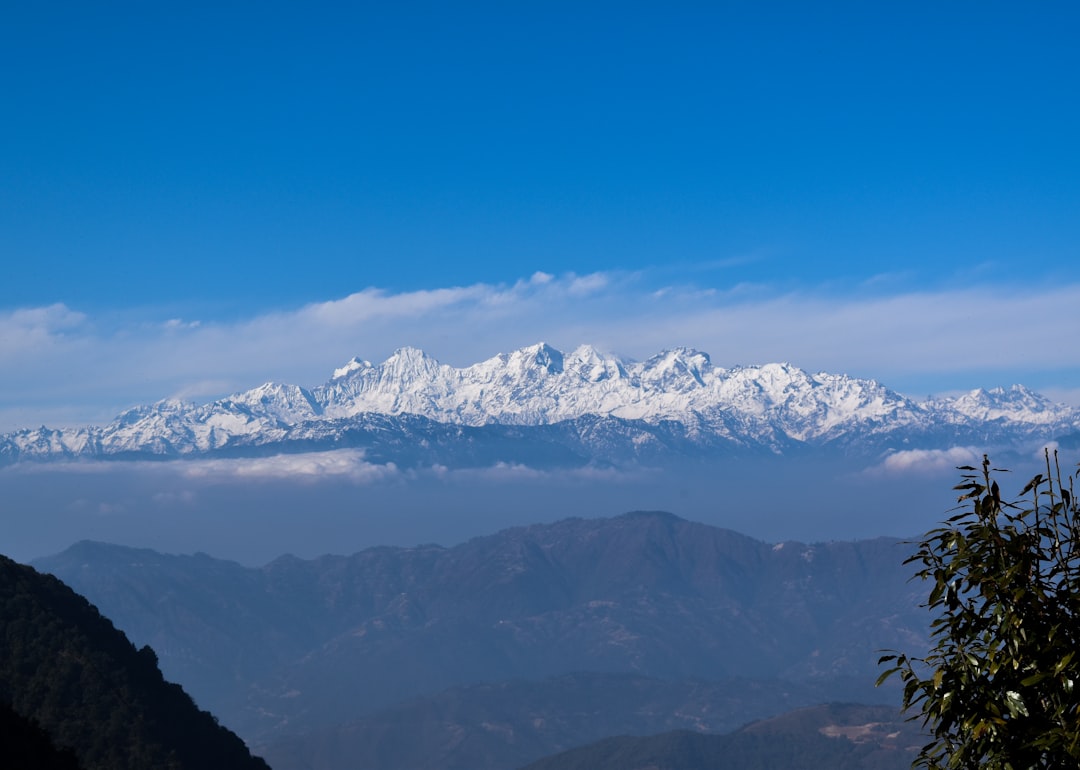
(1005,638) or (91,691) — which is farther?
(91,691)

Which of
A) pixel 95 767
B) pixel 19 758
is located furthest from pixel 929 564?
pixel 95 767

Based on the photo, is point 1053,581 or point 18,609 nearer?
point 1053,581

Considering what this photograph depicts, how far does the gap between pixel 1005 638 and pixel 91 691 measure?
130 metres

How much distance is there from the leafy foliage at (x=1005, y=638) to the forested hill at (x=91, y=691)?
113m

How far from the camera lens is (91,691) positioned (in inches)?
5037

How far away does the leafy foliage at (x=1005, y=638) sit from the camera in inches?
615

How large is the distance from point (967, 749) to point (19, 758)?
2786 inches

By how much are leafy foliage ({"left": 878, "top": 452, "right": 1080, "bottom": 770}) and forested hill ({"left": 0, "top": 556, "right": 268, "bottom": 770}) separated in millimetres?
113288

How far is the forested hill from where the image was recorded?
119625mm

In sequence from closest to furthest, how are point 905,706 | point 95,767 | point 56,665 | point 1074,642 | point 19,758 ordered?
point 1074,642 → point 905,706 → point 19,758 → point 95,767 → point 56,665

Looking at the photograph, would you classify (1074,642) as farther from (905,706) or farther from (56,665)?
(56,665)

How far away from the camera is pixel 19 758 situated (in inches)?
2813

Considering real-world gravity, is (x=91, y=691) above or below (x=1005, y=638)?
below

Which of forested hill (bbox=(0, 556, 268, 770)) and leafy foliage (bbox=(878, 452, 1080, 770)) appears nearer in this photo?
leafy foliage (bbox=(878, 452, 1080, 770))
